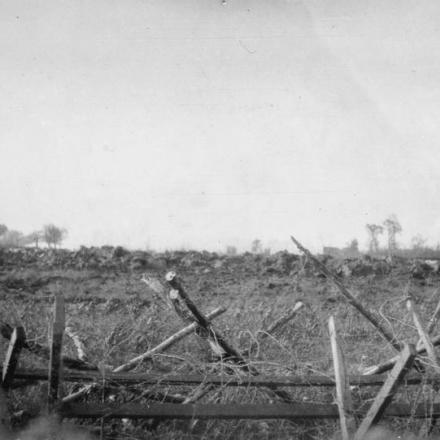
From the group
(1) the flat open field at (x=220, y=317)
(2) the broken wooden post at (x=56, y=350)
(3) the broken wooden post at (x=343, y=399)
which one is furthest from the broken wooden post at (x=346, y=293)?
(2) the broken wooden post at (x=56, y=350)

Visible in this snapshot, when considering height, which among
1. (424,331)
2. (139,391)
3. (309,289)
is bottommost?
(309,289)

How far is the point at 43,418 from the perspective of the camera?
Result: 3.32 metres

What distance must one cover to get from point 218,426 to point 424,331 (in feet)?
7.27

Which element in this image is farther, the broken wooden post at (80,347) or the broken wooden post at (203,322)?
the broken wooden post at (80,347)

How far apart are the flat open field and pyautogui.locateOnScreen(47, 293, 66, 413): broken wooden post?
0.66 metres

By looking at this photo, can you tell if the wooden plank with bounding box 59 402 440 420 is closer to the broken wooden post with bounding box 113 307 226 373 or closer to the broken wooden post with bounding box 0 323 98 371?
the broken wooden post with bounding box 0 323 98 371

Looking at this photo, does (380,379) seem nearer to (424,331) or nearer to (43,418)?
(424,331)

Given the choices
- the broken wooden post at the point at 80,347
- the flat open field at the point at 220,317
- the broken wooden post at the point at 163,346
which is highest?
the broken wooden post at the point at 163,346

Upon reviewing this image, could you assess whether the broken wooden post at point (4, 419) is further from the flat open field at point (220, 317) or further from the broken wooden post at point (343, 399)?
the broken wooden post at point (343, 399)

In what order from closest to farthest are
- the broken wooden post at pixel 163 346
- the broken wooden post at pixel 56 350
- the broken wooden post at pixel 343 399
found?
1. the broken wooden post at pixel 56 350
2. the broken wooden post at pixel 343 399
3. the broken wooden post at pixel 163 346

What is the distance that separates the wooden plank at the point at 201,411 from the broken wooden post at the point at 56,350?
0.11 metres

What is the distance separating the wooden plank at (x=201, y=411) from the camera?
3090 mm

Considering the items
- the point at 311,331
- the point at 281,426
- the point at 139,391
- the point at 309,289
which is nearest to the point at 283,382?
the point at 281,426

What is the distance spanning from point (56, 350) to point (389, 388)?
Answer: 2409 millimetres
